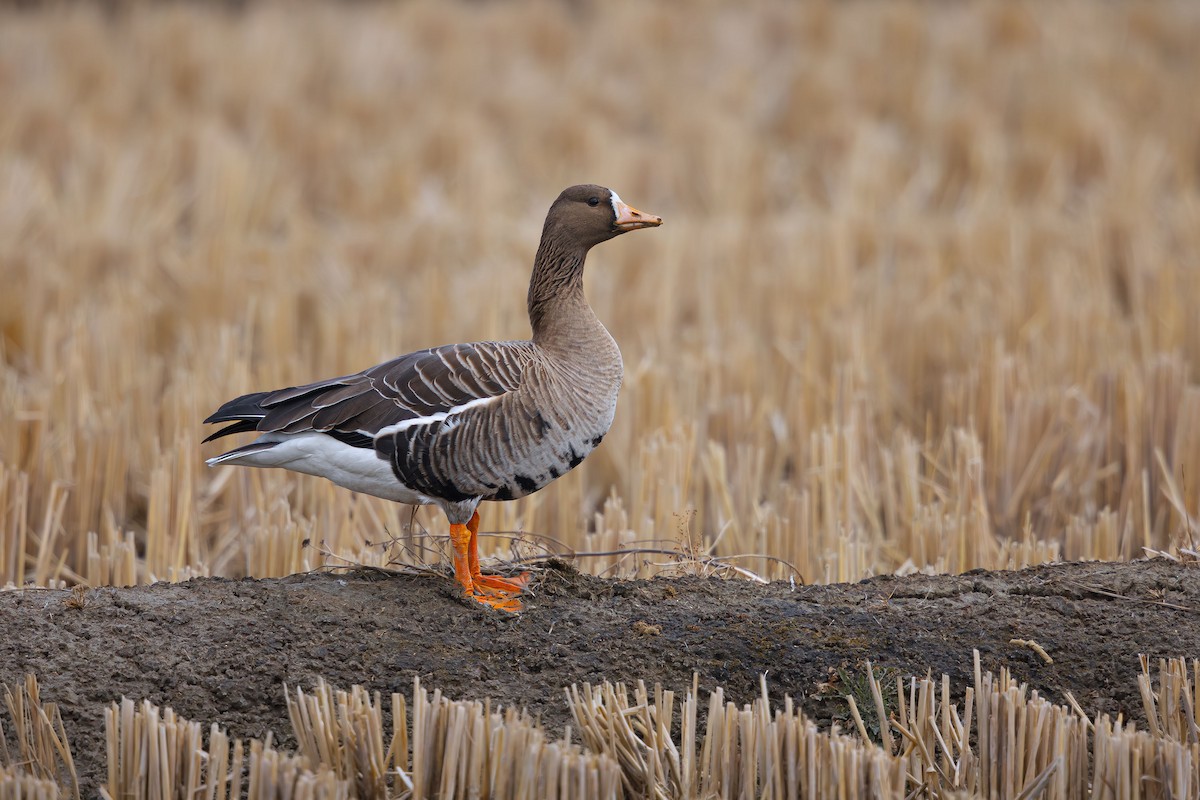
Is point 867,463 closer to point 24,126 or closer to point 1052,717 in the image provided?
point 1052,717

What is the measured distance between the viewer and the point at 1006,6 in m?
14.9

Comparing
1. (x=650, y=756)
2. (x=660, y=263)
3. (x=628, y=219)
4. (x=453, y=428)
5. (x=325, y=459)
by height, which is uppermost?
(x=660, y=263)

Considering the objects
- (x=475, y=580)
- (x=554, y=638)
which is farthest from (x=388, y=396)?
(x=554, y=638)

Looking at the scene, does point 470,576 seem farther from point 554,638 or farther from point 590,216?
point 590,216

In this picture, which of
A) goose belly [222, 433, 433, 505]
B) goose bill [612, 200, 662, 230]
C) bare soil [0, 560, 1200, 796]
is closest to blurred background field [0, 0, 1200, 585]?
goose belly [222, 433, 433, 505]

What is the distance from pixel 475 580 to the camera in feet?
13.0

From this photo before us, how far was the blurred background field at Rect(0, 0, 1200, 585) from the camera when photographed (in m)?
5.06

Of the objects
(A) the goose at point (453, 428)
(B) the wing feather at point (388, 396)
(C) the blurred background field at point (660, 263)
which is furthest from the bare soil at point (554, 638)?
(B) the wing feather at point (388, 396)

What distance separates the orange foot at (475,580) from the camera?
12.7 feet

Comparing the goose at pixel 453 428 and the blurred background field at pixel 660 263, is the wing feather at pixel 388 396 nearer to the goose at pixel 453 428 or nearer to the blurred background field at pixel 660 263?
the goose at pixel 453 428

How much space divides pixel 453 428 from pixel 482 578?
491 millimetres

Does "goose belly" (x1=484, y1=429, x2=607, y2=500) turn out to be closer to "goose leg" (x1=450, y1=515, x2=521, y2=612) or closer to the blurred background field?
"goose leg" (x1=450, y1=515, x2=521, y2=612)

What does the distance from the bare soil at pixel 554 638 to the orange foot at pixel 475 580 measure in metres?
0.05

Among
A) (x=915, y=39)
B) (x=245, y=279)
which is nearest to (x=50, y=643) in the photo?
(x=245, y=279)
